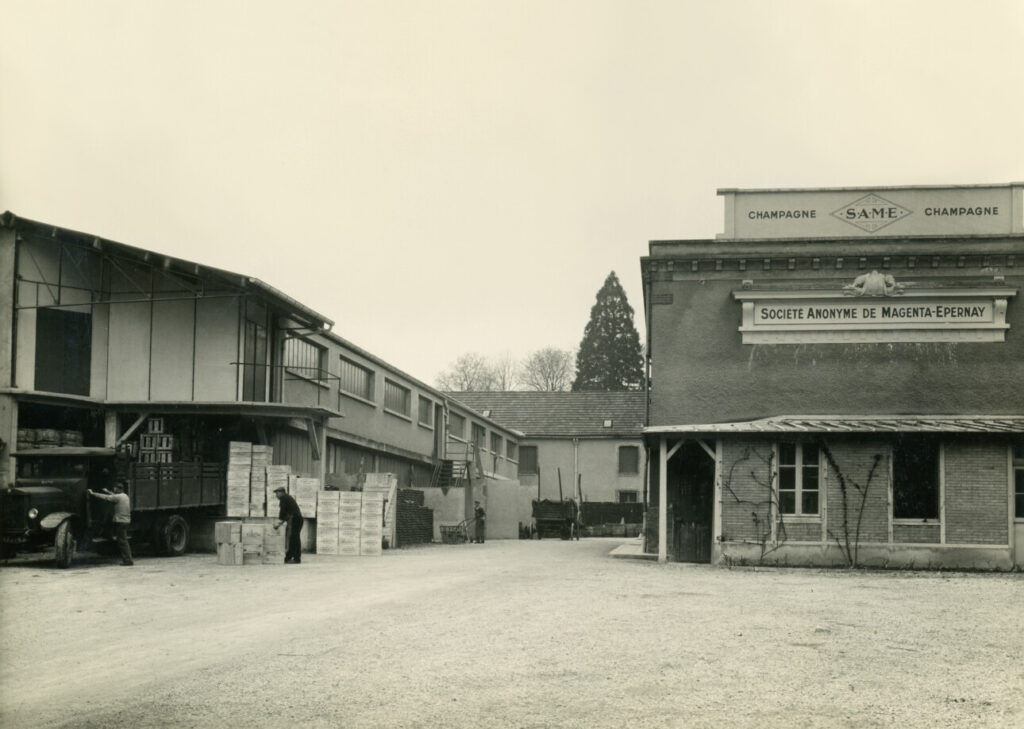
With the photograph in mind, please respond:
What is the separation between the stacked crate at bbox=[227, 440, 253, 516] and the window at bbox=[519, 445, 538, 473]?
116 ft

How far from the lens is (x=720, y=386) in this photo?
87.5 ft

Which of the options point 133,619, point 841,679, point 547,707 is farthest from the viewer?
point 133,619

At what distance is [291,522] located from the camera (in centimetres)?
2092

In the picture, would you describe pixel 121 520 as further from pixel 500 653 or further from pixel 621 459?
pixel 621 459

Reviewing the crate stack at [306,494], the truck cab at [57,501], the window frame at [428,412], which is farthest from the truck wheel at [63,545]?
the window frame at [428,412]

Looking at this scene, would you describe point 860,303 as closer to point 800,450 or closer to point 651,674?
point 800,450

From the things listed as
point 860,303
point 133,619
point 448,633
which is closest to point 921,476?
point 860,303

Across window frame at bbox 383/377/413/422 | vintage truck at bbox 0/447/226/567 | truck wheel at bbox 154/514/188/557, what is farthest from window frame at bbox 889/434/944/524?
window frame at bbox 383/377/413/422

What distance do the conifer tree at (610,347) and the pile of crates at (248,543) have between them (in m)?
53.6

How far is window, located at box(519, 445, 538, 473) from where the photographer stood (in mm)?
58688

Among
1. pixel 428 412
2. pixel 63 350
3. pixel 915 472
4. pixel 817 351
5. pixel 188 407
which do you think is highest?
pixel 817 351

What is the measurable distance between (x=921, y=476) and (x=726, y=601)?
394 inches

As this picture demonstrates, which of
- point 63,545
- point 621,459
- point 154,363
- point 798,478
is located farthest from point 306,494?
point 621,459

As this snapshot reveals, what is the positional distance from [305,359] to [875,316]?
49.2 ft
